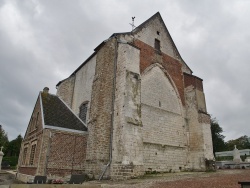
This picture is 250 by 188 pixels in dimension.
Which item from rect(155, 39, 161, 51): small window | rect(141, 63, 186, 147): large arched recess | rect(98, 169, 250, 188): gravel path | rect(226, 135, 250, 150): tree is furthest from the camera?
rect(226, 135, 250, 150): tree

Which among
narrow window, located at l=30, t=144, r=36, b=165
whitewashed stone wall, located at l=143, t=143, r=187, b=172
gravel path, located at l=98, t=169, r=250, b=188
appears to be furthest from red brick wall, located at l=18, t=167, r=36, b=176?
whitewashed stone wall, located at l=143, t=143, r=187, b=172

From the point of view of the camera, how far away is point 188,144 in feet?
59.1

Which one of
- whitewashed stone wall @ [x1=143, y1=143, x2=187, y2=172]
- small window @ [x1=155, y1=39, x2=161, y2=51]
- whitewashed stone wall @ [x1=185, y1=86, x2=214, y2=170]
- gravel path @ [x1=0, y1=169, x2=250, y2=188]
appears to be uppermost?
small window @ [x1=155, y1=39, x2=161, y2=51]

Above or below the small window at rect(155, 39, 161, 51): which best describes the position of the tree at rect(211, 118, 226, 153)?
below

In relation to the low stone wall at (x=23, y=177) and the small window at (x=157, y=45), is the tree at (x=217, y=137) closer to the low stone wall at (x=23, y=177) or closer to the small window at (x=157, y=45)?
the small window at (x=157, y=45)

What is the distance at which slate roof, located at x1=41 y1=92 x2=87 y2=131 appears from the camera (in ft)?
48.2

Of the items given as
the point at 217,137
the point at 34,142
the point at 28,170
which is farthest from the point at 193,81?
the point at 217,137

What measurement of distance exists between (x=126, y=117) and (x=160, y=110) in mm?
4557

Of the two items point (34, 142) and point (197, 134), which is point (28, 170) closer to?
point (34, 142)

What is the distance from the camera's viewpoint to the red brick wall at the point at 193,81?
19875 mm

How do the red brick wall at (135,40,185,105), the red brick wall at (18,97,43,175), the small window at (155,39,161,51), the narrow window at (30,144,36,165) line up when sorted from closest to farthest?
1. the red brick wall at (18,97,43,175)
2. the narrow window at (30,144,36,165)
3. the red brick wall at (135,40,185,105)
4. the small window at (155,39,161,51)

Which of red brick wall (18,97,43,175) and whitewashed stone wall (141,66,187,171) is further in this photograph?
whitewashed stone wall (141,66,187,171)

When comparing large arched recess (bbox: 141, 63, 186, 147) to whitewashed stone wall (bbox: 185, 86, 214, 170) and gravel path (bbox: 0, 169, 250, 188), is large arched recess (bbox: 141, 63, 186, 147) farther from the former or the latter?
gravel path (bbox: 0, 169, 250, 188)

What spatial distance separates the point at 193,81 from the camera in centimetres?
1995
